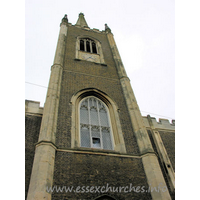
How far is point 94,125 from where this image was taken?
8.95 meters

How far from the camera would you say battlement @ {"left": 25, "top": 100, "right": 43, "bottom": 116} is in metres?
9.09

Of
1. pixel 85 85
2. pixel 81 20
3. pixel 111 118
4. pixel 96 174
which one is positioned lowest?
pixel 96 174

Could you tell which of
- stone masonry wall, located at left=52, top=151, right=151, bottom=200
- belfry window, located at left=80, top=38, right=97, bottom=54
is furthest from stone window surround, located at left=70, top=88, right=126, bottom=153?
belfry window, located at left=80, top=38, right=97, bottom=54

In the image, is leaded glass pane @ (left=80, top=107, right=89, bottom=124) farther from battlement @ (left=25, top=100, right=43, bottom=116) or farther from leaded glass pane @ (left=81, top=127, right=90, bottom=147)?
battlement @ (left=25, top=100, right=43, bottom=116)

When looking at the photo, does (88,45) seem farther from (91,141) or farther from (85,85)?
(91,141)

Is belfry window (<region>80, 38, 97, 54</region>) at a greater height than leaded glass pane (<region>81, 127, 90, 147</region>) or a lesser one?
greater

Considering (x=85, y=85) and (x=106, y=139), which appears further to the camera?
(x=85, y=85)

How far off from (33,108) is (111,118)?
378cm

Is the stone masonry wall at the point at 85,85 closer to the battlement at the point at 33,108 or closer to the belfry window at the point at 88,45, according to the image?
the belfry window at the point at 88,45

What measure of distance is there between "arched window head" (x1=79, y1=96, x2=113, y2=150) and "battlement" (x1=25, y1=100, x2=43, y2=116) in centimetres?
196

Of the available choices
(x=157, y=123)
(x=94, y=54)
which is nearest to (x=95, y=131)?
(x=157, y=123)

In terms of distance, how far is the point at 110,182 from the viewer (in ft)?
21.6

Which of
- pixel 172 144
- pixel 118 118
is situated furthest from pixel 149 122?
pixel 118 118

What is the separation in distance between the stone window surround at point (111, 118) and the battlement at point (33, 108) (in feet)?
5.28
